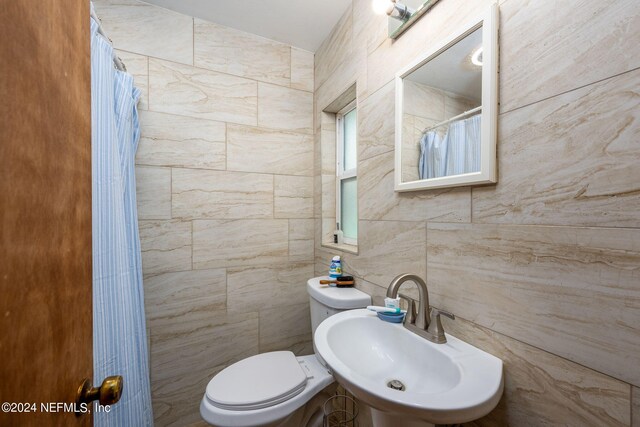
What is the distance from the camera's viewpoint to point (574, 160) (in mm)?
614

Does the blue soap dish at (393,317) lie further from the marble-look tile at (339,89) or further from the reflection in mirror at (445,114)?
the marble-look tile at (339,89)

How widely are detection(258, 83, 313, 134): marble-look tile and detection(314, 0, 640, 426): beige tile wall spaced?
1.05 meters

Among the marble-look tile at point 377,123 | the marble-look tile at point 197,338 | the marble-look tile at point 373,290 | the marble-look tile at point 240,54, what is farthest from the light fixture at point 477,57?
the marble-look tile at point 197,338

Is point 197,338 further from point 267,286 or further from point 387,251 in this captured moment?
point 387,251

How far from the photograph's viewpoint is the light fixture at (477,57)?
803 mm

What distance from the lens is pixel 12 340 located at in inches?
12.8

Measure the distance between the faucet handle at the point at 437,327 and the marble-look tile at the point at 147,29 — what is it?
72.5 inches

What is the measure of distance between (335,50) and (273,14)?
0.41 m

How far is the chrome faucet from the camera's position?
2.88ft

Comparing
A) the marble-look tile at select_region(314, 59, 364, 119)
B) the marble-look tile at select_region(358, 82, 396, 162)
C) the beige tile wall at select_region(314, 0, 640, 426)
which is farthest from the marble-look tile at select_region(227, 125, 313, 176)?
the beige tile wall at select_region(314, 0, 640, 426)

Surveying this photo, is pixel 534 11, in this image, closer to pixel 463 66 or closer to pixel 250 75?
pixel 463 66

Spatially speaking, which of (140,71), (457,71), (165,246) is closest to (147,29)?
(140,71)

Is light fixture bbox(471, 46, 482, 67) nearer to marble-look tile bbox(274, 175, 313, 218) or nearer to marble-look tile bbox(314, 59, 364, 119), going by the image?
marble-look tile bbox(314, 59, 364, 119)

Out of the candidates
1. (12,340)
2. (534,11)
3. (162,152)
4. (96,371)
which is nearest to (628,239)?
(534,11)
